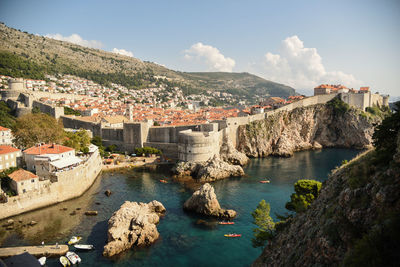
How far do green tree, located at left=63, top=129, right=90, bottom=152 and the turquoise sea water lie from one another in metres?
3.94

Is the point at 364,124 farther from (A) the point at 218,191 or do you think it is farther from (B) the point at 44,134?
(B) the point at 44,134

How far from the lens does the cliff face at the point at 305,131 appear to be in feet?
126

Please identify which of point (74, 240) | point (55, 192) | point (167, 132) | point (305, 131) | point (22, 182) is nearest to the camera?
point (74, 240)

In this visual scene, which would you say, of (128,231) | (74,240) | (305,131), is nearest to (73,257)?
(74,240)

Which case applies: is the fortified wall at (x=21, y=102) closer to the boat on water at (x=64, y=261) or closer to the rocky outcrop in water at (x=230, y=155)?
the rocky outcrop in water at (x=230, y=155)

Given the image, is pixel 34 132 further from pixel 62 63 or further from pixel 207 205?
pixel 62 63

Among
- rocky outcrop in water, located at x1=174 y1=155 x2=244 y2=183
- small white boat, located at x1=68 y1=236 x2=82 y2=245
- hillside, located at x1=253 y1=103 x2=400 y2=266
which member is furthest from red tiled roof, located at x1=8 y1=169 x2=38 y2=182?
hillside, located at x1=253 y1=103 x2=400 y2=266

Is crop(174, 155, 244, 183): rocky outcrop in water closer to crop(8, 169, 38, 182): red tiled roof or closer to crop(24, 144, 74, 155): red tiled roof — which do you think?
crop(24, 144, 74, 155): red tiled roof

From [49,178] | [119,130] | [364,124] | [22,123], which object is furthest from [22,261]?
[364,124]

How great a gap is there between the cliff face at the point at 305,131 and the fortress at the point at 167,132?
1.30 metres

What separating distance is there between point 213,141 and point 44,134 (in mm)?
16613

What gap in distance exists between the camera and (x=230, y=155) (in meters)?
32.7

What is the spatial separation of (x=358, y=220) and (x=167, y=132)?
29.9 m

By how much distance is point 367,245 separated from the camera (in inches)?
177
